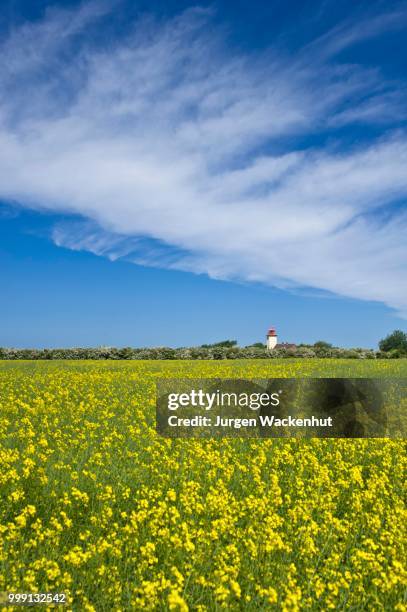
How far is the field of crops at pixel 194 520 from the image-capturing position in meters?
5.71

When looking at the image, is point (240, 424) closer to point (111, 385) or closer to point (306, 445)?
point (306, 445)

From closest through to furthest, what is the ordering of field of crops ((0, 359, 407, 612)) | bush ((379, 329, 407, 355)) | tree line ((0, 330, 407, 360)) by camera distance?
field of crops ((0, 359, 407, 612)) → tree line ((0, 330, 407, 360)) → bush ((379, 329, 407, 355))

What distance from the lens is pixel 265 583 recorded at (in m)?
5.94

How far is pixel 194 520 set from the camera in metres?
7.46

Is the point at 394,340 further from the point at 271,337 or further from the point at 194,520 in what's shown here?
the point at 194,520

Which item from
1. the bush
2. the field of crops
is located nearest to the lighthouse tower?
the bush

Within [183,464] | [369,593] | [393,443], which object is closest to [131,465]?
[183,464]

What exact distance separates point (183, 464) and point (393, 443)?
5554 mm

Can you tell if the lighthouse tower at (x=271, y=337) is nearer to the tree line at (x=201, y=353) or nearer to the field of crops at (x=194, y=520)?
the tree line at (x=201, y=353)

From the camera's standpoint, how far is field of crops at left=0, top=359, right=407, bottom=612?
5711 millimetres

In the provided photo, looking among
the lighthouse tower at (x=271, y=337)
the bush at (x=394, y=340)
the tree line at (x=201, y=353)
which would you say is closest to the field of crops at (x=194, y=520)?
the tree line at (x=201, y=353)

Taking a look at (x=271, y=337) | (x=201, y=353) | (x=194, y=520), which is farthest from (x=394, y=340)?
(x=194, y=520)

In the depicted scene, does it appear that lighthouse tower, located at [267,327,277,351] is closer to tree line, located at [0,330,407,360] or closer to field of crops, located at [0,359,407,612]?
tree line, located at [0,330,407,360]

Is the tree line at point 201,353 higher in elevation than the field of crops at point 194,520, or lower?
higher
